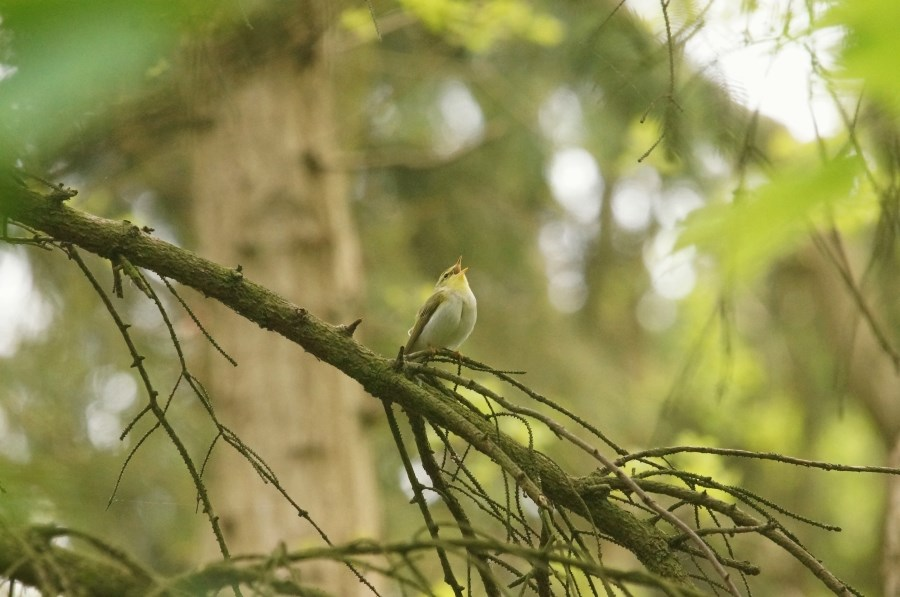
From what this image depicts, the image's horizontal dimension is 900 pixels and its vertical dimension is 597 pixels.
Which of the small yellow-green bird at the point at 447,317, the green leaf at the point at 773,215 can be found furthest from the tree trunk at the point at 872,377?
the green leaf at the point at 773,215

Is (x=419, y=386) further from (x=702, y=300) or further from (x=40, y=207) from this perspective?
(x=702, y=300)

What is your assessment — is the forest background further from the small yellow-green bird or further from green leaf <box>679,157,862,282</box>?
the small yellow-green bird

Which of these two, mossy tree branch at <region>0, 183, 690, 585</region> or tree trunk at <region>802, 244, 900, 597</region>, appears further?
tree trunk at <region>802, 244, 900, 597</region>

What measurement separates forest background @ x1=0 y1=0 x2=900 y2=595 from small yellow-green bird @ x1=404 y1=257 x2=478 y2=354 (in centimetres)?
88

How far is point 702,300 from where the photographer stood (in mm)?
8773

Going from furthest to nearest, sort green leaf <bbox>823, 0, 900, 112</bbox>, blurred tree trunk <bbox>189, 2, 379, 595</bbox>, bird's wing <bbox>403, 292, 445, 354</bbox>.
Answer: blurred tree trunk <bbox>189, 2, 379, 595</bbox>
bird's wing <bbox>403, 292, 445, 354</bbox>
green leaf <bbox>823, 0, 900, 112</bbox>

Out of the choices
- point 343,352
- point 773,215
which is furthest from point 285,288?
point 773,215

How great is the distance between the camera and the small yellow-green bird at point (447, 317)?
3.98 m

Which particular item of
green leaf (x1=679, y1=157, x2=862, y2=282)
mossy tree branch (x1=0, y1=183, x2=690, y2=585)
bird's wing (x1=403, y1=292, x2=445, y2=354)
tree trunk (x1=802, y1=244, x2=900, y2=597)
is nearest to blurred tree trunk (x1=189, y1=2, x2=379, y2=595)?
bird's wing (x1=403, y1=292, x2=445, y2=354)

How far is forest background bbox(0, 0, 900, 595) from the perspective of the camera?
0.82 metres

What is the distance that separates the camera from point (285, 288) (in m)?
5.67

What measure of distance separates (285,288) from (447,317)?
1938 millimetres

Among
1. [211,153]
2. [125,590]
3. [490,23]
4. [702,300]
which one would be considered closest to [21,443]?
[211,153]

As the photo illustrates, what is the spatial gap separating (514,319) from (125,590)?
741 centimetres
